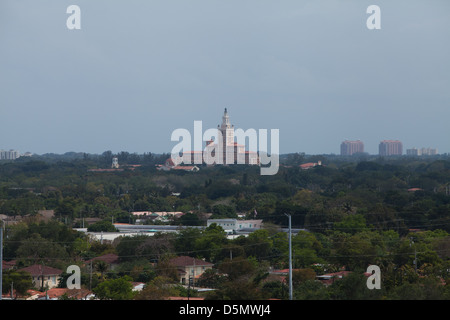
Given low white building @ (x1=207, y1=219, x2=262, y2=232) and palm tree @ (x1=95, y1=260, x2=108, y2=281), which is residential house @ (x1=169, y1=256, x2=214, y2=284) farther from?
low white building @ (x1=207, y1=219, x2=262, y2=232)

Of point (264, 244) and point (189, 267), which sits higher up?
point (264, 244)

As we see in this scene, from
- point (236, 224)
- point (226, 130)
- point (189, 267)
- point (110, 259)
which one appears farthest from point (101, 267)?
point (226, 130)

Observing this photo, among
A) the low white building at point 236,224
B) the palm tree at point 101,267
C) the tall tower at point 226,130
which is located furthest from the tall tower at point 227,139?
the palm tree at point 101,267

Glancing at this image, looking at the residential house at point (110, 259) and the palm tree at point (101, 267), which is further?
the residential house at point (110, 259)

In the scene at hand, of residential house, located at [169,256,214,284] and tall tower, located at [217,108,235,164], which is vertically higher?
tall tower, located at [217,108,235,164]

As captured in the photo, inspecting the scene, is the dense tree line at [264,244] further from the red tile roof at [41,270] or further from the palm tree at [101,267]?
the red tile roof at [41,270]

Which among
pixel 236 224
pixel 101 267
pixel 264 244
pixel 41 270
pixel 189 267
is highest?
pixel 264 244

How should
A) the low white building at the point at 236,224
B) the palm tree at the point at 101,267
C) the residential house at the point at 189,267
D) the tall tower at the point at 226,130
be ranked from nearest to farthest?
the palm tree at the point at 101,267, the residential house at the point at 189,267, the low white building at the point at 236,224, the tall tower at the point at 226,130

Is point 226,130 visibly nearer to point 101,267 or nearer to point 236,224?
point 236,224

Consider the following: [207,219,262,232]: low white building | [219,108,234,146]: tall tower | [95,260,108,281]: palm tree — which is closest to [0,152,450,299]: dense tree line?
[95,260,108,281]: palm tree

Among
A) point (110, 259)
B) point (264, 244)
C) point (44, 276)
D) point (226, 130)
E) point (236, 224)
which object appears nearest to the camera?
point (44, 276)

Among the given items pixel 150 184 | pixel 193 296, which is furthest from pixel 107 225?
pixel 150 184
